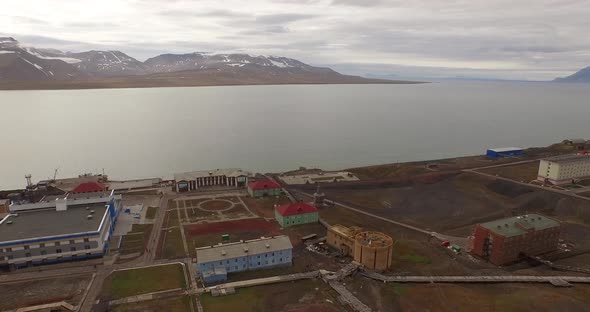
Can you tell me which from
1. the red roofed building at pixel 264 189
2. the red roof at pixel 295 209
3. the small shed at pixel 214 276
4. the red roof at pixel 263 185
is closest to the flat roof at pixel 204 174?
the red roof at pixel 263 185

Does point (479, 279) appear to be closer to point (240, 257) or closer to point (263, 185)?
point (240, 257)

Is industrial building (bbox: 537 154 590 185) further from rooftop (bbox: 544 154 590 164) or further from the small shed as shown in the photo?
the small shed

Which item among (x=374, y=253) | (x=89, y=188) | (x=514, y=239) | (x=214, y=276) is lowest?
(x=214, y=276)

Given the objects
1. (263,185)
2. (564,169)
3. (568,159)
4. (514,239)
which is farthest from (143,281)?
(568,159)

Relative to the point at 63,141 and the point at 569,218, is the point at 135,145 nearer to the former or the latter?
the point at 63,141

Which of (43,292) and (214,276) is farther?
(214,276)

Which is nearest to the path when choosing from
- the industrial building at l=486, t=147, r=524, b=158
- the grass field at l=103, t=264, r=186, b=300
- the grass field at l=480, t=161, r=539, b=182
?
the grass field at l=103, t=264, r=186, b=300
